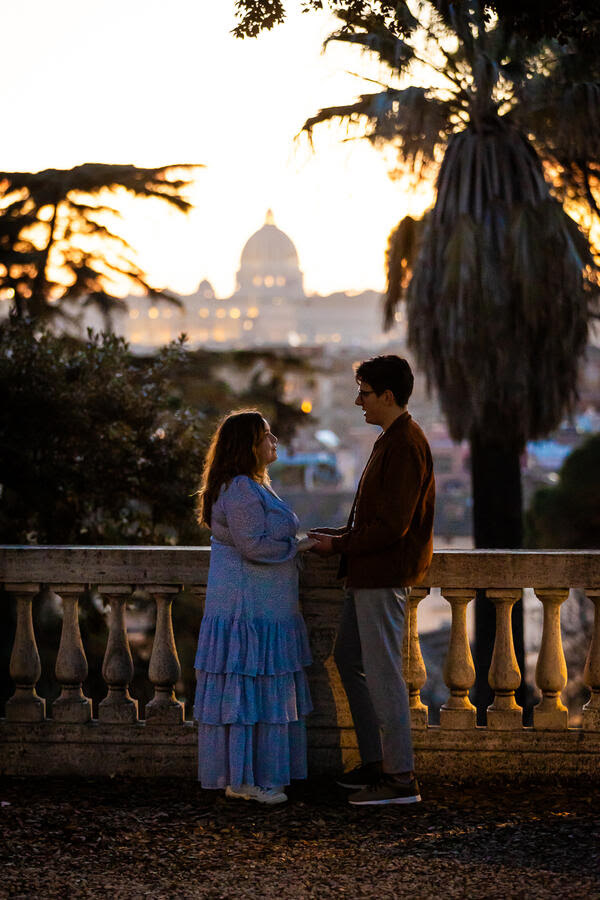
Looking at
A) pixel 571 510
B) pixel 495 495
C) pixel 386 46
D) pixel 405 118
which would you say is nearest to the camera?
pixel 386 46

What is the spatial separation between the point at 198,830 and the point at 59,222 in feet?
48.2

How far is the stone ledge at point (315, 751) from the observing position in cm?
470

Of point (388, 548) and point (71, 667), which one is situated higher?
point (388, 548)

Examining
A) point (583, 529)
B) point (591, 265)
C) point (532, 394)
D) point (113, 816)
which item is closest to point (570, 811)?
Result: point (113, 816)

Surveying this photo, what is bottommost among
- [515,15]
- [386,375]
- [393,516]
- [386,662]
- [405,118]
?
[386,662]

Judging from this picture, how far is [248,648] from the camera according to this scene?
14.2ft

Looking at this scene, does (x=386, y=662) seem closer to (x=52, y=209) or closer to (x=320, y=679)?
(x=320, y=679)

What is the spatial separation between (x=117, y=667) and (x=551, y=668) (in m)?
1.70

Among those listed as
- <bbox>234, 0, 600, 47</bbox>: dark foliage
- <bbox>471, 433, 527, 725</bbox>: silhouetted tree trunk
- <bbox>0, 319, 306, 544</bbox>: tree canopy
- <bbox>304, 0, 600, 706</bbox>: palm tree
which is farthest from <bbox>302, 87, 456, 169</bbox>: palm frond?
<bbox>234, 0, 600, 47</bbox>: dark foliage

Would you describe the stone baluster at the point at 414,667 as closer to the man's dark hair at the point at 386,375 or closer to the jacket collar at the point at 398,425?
the jacket collar at the point at 398,425

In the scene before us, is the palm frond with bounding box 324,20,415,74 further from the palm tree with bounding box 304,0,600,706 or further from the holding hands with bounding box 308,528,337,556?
the holding hands with bounding box 308,528,337,556

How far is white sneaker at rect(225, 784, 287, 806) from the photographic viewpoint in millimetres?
4383

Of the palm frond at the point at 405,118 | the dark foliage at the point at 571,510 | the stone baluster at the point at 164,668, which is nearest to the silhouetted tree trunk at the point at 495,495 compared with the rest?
the palm frond at the point at 405,118

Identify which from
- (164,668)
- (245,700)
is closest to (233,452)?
(245,700)
